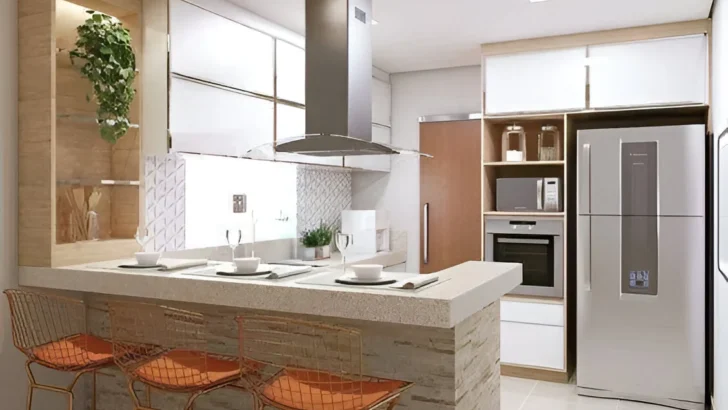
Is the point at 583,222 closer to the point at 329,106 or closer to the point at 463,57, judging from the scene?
the point at 463,57

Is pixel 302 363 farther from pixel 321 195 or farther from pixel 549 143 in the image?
pixel 549 143

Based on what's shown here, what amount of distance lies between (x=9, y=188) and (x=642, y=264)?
385 centimetres

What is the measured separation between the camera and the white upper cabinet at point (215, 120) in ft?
11.4

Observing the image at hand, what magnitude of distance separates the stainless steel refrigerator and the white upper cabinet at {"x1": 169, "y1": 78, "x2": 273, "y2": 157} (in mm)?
2227

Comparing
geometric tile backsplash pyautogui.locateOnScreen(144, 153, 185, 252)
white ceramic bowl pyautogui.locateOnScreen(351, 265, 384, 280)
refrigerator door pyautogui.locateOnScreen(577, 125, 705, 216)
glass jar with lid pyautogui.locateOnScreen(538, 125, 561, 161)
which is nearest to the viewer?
white ceramic bowl pyautogui.locateOnScreen(351, 265, 384, 280)

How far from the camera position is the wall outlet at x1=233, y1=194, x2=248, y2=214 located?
4.57m

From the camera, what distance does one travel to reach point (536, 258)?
4816 mm

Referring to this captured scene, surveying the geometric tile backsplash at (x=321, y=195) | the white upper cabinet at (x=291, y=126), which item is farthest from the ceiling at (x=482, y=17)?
the geometric tile backsplash at (x=321, y=195)

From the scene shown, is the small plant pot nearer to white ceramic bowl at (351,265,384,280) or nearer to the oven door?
the oven door

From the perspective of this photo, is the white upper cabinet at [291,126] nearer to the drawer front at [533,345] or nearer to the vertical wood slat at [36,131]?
the vertical wood slat at [36,131]

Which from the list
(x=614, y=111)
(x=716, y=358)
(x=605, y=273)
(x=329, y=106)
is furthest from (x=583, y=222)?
(x=329, y=106)

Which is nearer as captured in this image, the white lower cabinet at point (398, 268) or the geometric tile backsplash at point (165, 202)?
the geometric tile backsplash at point (165, 202)

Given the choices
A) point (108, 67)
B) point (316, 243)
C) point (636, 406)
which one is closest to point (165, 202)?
point (108, 67)

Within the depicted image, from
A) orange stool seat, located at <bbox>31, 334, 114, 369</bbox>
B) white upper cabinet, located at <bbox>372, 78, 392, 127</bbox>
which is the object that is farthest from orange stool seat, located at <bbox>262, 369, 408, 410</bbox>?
white upper cabinet, located at <bbox>372, 78, 392, 127</bbox>
